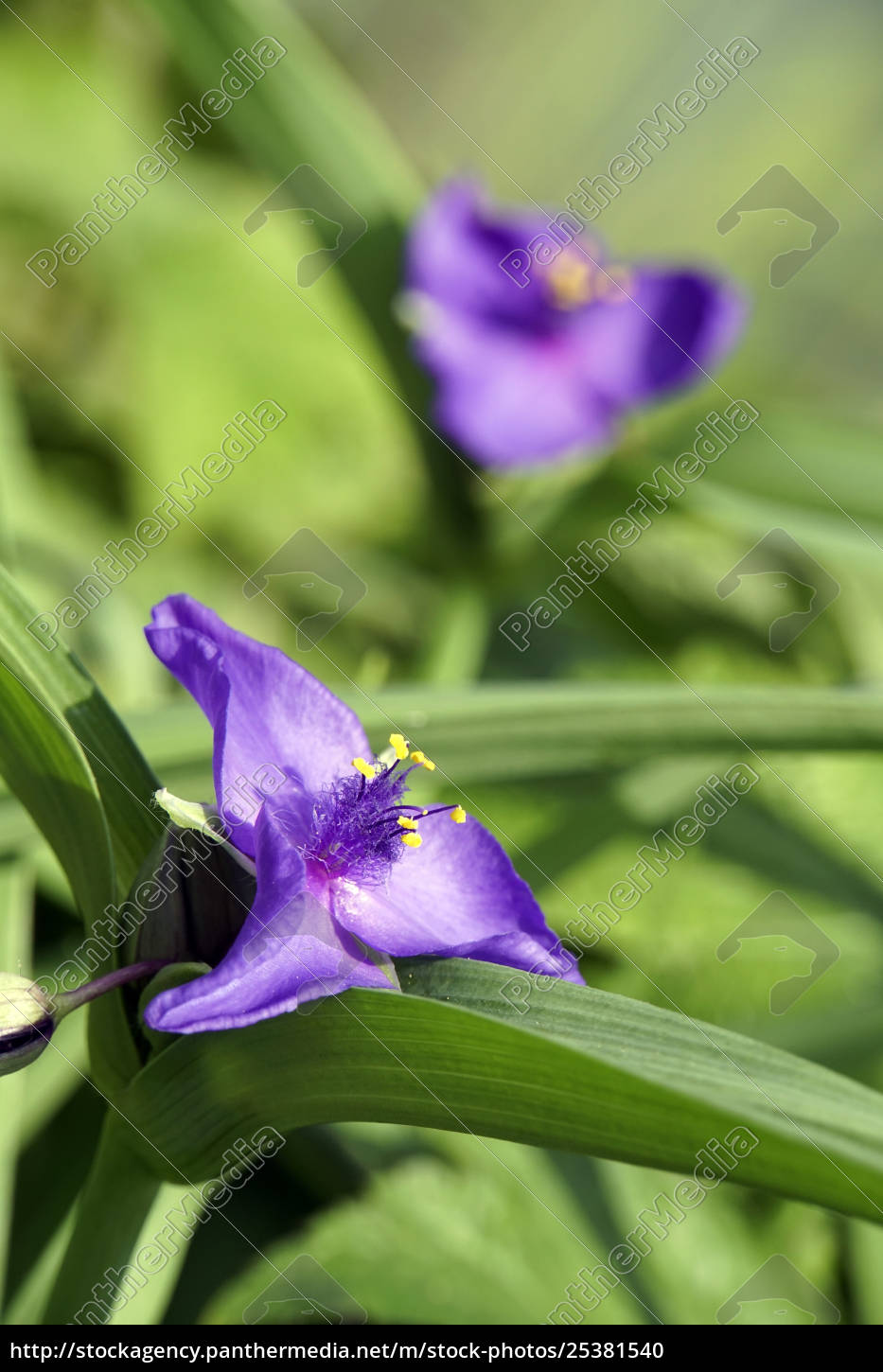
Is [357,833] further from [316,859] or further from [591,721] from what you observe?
[591,721]

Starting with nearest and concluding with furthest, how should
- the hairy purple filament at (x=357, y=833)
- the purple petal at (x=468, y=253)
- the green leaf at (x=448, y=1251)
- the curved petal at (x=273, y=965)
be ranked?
the curved petal at (x=273, y=965), the hairy purple filament at (x=357, y=833), the green leaf at (x=448, y=1251), the purple petal at (x=468, y=253)

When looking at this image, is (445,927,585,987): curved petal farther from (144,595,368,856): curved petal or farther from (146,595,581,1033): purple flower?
(144,595,368,856): curved petal

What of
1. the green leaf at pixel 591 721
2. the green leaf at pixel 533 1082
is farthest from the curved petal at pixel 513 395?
the green leaf at pixel 533 1082

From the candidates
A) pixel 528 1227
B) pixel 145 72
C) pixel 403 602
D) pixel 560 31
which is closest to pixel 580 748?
pixel 528 1227

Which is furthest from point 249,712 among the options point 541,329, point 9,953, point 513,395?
point 541,329

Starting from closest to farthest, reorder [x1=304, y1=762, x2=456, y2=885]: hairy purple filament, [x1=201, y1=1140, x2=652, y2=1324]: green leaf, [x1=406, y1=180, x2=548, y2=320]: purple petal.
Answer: [x1=304, y1=762, x2=456, y2=885]: hairy purple filament
[x1=201, y1=1140, x2=652, y2=1324]: green leaf
[x1=406, y1=180, x2=548, y2=320]: purple petal

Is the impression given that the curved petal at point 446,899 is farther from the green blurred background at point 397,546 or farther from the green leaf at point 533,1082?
the green blurred background at point 397,546

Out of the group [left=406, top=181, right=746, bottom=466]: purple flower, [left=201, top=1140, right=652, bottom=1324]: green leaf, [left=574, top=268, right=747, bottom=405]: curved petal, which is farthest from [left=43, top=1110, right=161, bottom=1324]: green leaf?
[left=574, top=268, right=747, bottom=405]: curved petal
